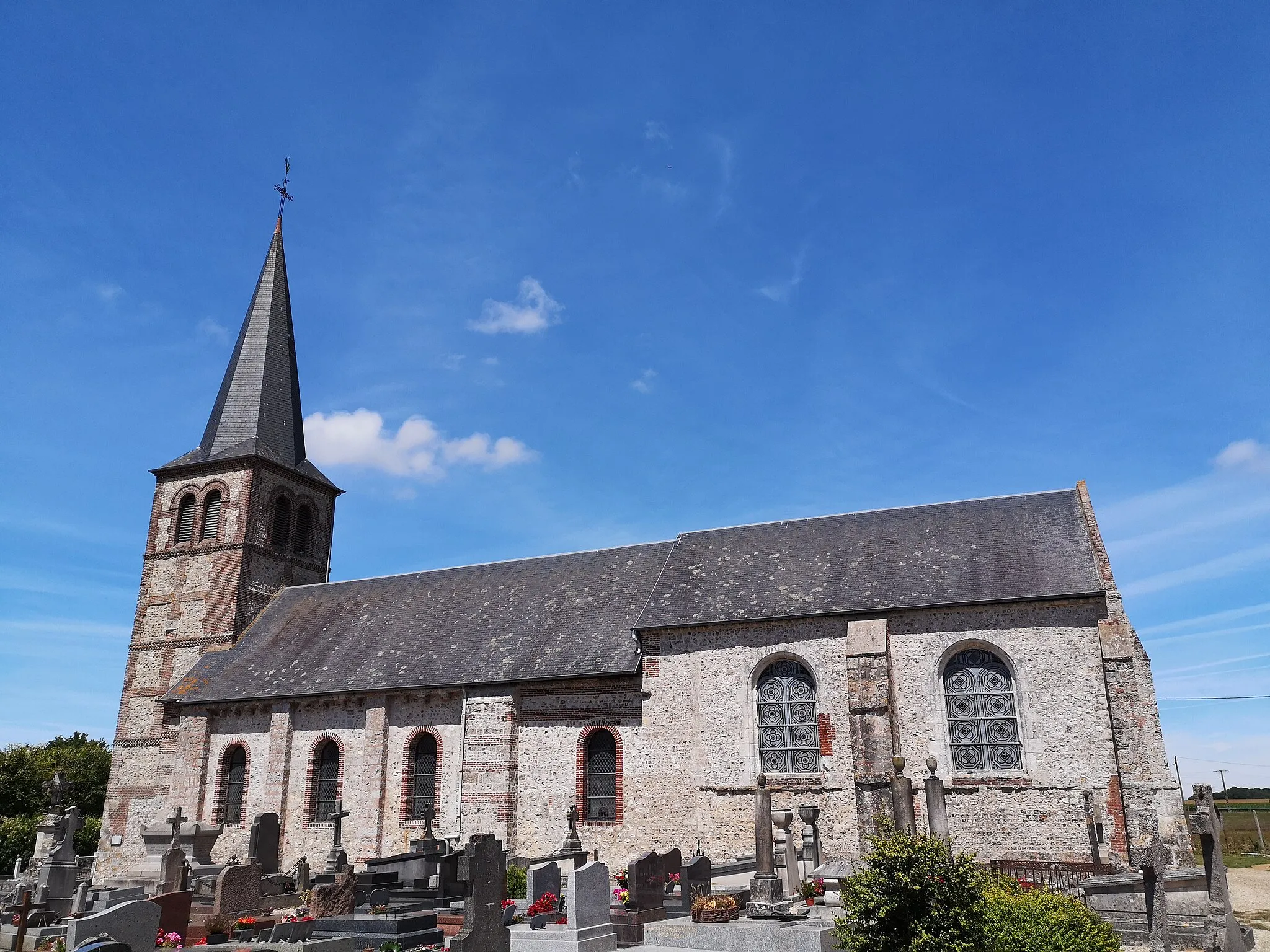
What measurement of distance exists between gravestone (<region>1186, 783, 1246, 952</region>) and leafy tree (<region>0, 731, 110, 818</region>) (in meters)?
36.7

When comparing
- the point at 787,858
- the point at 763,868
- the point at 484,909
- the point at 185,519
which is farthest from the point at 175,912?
the point at 185,519

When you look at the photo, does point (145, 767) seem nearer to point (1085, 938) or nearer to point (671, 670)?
point (671, 670)

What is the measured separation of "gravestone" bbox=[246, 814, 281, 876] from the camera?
22.3 metres

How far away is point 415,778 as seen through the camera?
23031 millimetres

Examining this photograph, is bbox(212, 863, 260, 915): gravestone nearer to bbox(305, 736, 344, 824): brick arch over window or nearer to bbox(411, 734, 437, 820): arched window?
bbox(411, 734, 437, 820): arched window

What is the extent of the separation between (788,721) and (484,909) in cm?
1078

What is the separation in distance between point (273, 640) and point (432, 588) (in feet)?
16.3

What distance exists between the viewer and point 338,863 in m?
18.3

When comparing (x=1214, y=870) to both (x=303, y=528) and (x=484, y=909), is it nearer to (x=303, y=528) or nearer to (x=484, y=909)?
(x=484, y=909)

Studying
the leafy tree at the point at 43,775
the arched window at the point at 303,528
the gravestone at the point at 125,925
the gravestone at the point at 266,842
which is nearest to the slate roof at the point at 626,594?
the arched window at the point at 303,528

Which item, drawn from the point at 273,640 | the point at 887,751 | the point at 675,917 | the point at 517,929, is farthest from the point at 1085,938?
the point at 273,640

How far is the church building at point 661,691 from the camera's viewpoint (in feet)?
59.2

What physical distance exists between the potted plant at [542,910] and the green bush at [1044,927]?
5581 millimetres

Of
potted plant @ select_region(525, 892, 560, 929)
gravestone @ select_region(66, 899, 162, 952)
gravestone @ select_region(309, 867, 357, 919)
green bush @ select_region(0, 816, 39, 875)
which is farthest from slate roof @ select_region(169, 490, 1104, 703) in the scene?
gravestone @ select_region(66, 899, 162, 952)
